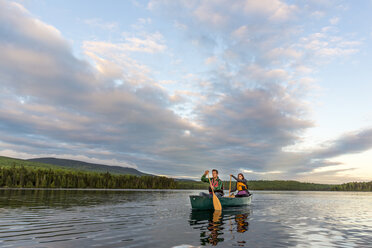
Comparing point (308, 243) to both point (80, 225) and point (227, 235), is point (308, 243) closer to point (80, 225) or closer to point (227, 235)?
point (227, 235)

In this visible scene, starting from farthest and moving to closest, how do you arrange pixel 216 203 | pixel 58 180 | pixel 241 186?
pixel 58 180 < pixel 241 186 < pixel 216 203

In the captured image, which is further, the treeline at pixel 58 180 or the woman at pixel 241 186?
the treeline at pixel 58 180

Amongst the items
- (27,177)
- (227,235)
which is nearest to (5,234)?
(227,235)

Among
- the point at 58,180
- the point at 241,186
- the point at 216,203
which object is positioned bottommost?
the point at 58,180

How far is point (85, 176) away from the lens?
166 meters

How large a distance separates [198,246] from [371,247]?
9.34 metres

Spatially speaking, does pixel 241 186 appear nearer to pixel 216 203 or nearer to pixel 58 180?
pixel 216 203

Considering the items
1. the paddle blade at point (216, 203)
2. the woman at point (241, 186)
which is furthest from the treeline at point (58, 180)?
the paddle blade at point (216, 203)

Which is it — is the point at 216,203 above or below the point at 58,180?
above

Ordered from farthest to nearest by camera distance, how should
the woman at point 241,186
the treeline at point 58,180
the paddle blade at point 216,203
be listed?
the treeline at point 58,180, the woman at point 241,186, the paddle blade at point 216,203

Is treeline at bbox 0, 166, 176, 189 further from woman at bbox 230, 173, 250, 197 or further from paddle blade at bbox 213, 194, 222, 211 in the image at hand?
paddle blade at bbox 213, 194, 222, 211

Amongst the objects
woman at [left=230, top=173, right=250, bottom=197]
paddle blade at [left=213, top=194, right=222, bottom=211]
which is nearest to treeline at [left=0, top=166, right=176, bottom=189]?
woman at [left=230, top=173, right=250, bottom=197]

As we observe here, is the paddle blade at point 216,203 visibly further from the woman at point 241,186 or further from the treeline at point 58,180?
the treeline at point 58,180

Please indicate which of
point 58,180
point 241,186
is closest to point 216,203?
point 241,186
